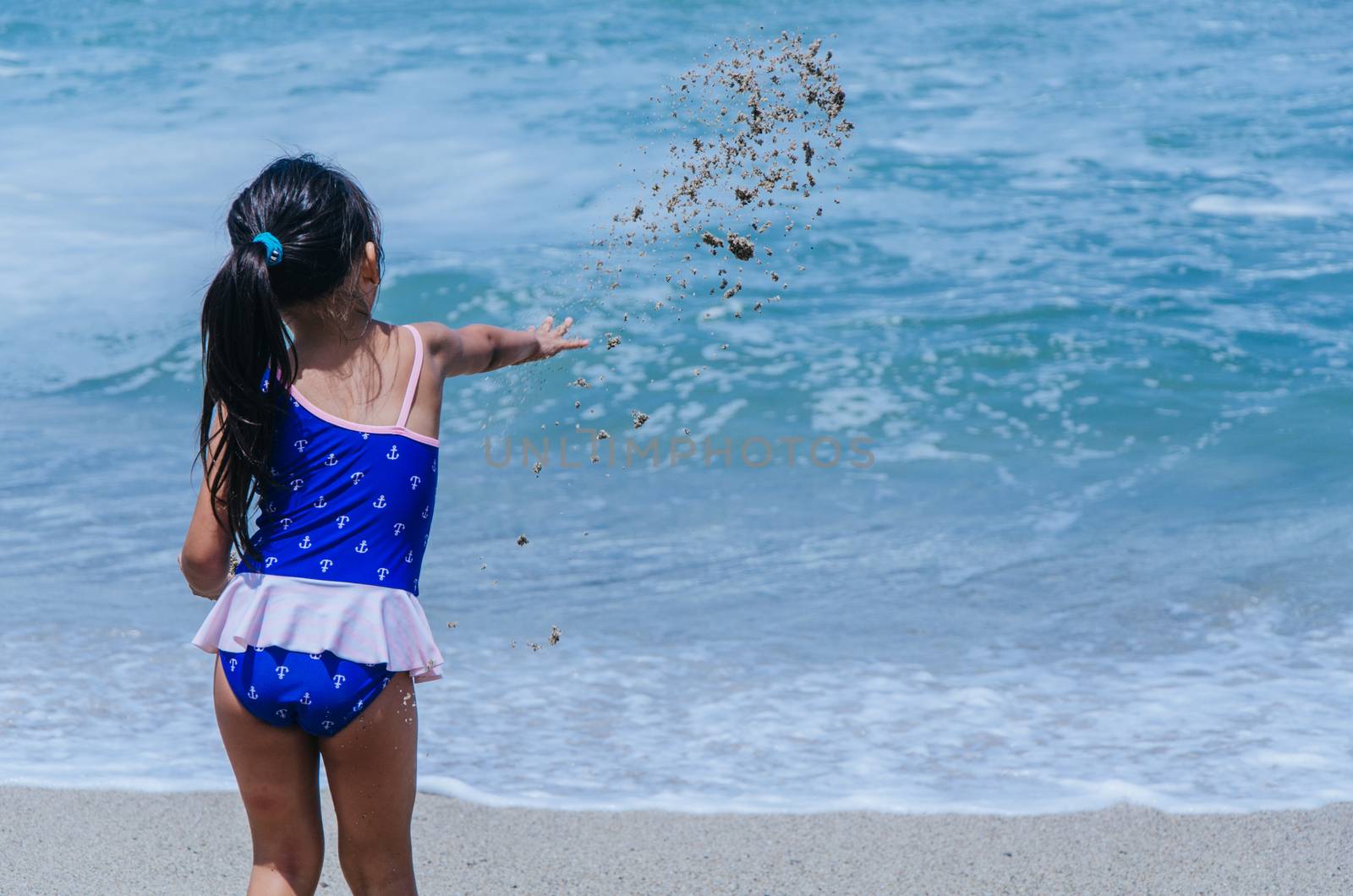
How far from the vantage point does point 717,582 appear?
5.08 metres

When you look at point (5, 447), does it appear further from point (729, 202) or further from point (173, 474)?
point (729, 202)

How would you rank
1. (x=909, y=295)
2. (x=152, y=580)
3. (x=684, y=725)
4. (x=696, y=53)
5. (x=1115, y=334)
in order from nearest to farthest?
(x=684, y=725) < (x=152, y=580) < (x=1115, y=334) < (x=909, y=295) < (x=696, y=53)

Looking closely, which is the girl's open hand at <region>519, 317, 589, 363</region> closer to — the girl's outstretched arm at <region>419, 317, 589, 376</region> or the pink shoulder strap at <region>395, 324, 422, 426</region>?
the girl's outstretched arm at <region>419, 317, 589, 376</region>

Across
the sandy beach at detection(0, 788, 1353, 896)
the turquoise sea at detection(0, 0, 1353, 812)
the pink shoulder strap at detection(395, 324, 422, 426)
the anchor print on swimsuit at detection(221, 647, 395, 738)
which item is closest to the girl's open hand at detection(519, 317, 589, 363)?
the pink shoulder strap at detection(395, 324, 422, 426)

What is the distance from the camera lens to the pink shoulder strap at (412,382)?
6.68 ft

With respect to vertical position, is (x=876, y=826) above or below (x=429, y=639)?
below

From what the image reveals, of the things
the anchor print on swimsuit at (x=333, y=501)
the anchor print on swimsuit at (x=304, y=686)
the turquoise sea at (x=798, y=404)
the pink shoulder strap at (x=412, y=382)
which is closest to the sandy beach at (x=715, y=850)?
the turquoise sea at (x=798, y=404)

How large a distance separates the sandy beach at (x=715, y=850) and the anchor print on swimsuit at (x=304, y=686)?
1.13 m

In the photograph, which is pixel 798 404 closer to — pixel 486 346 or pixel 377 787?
pixel 486 346

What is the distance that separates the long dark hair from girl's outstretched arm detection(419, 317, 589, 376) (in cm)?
19

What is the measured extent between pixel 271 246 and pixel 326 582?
49cm

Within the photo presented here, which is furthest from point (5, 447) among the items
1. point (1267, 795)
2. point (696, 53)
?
point (696, 53)

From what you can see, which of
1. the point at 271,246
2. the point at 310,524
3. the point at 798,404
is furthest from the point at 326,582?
the point at 798,404

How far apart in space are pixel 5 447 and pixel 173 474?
98 centimetres
